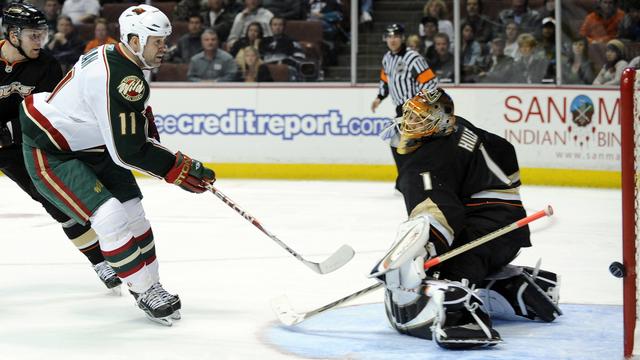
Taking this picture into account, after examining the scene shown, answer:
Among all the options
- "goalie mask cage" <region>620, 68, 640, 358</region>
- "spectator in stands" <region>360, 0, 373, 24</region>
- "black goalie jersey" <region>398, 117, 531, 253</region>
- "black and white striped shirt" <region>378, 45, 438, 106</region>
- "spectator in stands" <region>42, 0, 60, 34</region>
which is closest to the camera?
"goalie mask cage" <region>620, 68, 640, 358</region>

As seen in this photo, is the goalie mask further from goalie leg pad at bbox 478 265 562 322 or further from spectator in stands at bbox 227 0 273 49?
spectator in stands at bbox 227 0 273 49

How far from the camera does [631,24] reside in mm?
7945

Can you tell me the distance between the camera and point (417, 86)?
7684 mm

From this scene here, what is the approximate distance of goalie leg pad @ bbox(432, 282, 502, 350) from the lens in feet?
10.8

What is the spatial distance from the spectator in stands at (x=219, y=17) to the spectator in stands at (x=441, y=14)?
5.07ft

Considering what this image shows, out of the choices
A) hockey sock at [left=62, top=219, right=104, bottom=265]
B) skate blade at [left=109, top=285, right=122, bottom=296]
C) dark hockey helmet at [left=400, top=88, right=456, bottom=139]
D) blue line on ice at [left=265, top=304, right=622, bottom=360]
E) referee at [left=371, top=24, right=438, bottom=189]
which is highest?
referee at [left=371, top=24, right=438, bottom=189]

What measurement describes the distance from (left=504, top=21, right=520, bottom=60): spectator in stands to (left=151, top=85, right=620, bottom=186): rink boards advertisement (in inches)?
11.9

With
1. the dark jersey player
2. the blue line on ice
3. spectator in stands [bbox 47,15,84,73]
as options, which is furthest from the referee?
the blue line on ice

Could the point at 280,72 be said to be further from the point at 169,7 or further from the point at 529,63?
the point at 529,63

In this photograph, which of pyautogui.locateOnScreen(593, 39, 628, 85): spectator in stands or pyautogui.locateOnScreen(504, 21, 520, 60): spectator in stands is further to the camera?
pyautogui.locateOnScreen(504, 21, 520, 60): spectator in stands

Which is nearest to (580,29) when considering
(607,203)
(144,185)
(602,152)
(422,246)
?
(602,152)

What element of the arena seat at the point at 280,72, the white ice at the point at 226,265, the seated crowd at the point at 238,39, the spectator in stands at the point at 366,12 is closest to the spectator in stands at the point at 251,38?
the seated crowd at the point at 238,39

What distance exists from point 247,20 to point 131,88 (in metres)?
5.23

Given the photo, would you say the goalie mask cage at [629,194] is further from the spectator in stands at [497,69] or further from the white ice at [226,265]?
the spectator in stands at [497,69]
